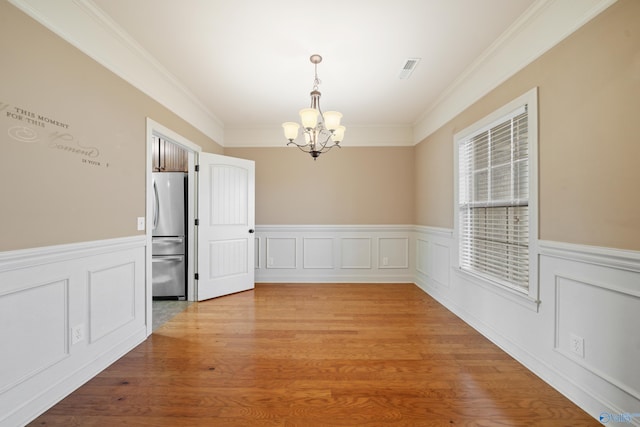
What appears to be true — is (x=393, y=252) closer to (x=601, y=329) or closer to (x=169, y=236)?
(x=601, y=329)

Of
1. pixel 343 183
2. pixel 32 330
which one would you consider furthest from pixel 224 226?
pixel 32 330

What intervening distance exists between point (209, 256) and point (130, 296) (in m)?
1.36

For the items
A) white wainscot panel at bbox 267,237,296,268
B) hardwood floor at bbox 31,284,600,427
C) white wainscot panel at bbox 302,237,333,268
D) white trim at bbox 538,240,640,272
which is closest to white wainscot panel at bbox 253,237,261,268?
white wainscot panel at bbox 267,237,296,268

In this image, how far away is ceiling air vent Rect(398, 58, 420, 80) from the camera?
2.68 meters

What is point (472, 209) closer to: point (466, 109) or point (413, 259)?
point (466, 109)

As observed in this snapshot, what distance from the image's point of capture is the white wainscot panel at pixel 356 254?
4.71 meters

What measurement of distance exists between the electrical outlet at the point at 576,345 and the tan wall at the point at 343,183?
3.03 meters

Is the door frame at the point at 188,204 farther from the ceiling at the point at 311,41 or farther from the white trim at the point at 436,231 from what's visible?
the white trim at the point at 436,231

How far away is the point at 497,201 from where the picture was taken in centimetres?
254

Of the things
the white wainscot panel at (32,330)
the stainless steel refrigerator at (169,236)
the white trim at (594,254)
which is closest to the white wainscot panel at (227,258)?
the stainless steel refrigerator at (169,236)

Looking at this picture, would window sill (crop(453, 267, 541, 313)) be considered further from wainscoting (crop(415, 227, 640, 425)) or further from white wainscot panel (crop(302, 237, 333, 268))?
white wainscot panel (crop(302, 237, 333, 268))

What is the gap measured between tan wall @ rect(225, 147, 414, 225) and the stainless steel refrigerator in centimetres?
125

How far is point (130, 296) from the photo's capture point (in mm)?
2445

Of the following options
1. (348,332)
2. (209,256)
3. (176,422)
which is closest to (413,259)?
(348,332)
